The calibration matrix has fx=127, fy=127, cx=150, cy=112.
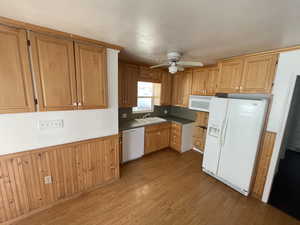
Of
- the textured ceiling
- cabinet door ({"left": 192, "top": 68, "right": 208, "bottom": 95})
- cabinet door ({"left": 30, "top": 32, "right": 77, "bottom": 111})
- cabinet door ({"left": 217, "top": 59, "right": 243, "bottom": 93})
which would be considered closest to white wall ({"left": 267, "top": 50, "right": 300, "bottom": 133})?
the textured ceiling

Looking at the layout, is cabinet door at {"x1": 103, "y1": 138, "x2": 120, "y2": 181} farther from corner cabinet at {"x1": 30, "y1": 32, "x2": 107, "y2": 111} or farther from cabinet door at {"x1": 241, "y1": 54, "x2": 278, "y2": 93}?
cabinet door at {"x1": 241, "y1": 54, "x2": 278, "y2": 93}

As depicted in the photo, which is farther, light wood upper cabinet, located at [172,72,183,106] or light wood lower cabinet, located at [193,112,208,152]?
light wood upper cabinet, located at [172,72,183,106]

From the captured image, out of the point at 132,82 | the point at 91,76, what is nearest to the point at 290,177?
the point at 132,82

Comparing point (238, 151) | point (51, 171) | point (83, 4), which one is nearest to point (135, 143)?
point (51, 171)

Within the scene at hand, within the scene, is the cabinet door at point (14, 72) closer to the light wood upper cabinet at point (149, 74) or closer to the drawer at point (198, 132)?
the light wood upper cabinet at point (149, 74)

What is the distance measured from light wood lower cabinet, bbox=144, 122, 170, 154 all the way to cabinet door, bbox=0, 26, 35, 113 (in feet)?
7.54

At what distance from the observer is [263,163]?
2.05 metres

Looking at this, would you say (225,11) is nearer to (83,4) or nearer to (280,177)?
(83,4)

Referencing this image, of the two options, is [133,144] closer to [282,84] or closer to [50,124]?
[50,124]

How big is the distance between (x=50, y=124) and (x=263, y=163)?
10.6 feet

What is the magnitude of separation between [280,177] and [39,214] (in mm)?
4337

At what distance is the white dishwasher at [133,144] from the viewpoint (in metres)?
2.90

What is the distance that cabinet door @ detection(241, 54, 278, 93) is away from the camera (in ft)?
6.30

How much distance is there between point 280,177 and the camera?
2.67m
